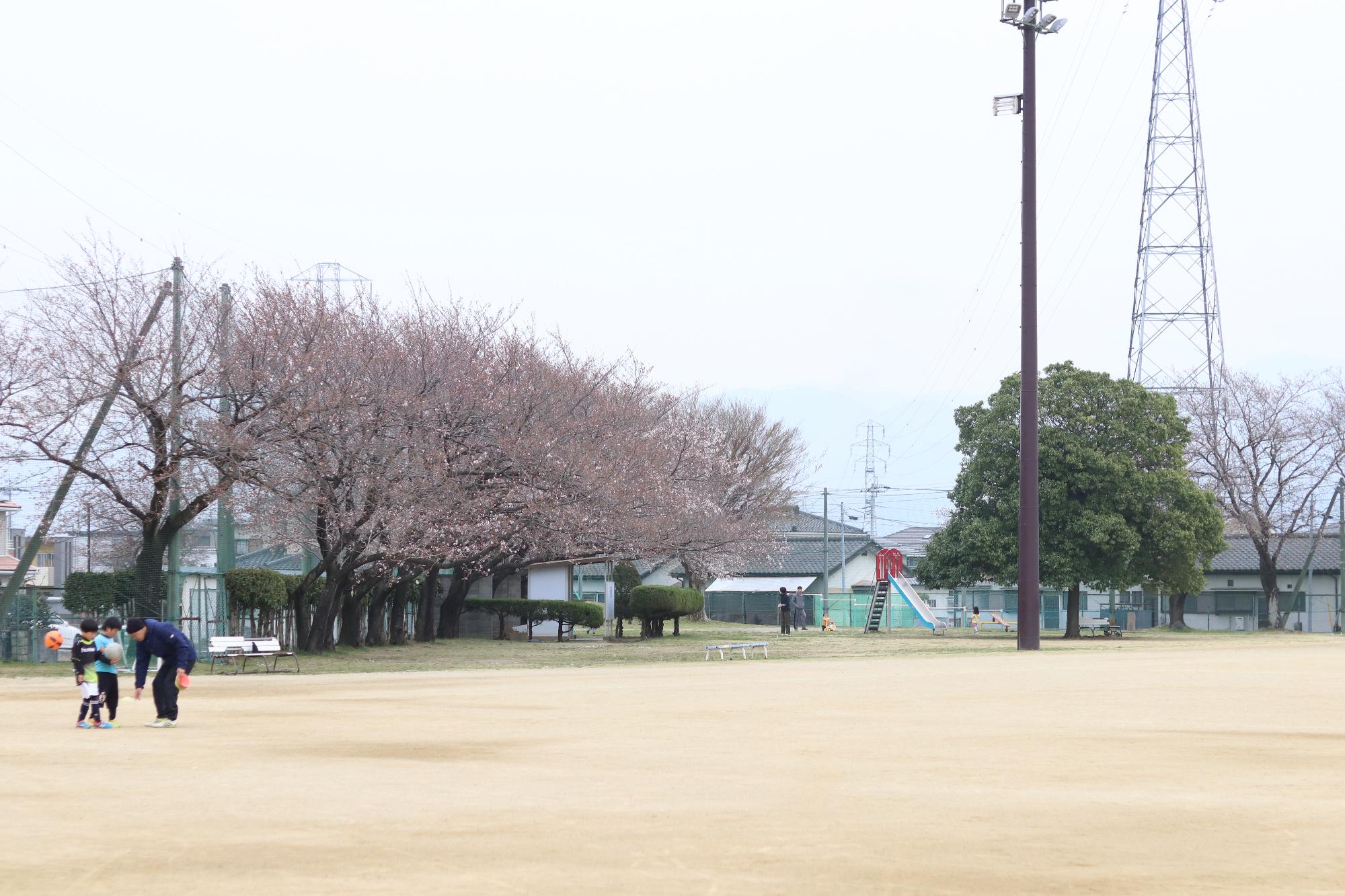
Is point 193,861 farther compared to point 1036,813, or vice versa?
point 1036,813

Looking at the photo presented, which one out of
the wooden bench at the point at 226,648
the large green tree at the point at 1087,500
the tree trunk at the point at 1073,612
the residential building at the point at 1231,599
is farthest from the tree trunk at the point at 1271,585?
the wooden bench at the point at 226,648

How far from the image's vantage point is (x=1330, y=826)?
8.02 metres

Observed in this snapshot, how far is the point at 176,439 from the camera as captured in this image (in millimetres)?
26031

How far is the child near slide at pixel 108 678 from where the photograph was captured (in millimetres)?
14398

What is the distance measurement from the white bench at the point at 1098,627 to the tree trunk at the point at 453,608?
2034cm

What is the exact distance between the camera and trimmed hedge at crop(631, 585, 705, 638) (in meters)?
44.5

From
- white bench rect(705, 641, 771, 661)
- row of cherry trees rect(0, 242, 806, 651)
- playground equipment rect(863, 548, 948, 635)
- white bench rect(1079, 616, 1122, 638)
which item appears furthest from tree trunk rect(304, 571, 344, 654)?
white bench rect(1079, 616, 1122, 638)

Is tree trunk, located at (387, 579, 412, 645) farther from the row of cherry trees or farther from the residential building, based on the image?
the residential building

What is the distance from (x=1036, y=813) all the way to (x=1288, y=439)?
51.9 m

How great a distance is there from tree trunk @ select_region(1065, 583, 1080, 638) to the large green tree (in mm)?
55

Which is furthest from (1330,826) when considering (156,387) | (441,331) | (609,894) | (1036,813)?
(441,331)

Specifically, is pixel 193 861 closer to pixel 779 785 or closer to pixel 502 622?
pixel 779 785

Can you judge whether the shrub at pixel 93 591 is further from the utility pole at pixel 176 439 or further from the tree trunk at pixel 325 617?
the tree trunk at pixel 325 617

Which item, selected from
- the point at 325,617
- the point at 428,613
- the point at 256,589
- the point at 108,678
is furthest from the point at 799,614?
the point at 108,678
